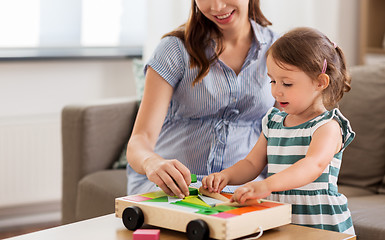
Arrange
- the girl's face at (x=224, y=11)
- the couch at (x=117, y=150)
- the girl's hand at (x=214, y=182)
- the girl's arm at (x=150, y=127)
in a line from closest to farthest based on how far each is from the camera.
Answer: the girl's hand at (x=214, y=182)
the girl's arm at (x=150, y=127)
the girl's face at (x=224, y=11)
the couch at (x=117, y=150)

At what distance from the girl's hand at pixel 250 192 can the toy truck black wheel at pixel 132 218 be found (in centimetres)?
18

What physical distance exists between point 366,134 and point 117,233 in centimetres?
124

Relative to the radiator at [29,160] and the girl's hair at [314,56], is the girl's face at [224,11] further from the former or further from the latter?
the radiator at [29,160]

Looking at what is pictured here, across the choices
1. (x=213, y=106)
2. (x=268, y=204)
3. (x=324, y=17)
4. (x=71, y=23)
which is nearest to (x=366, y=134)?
(x=213, y=106)

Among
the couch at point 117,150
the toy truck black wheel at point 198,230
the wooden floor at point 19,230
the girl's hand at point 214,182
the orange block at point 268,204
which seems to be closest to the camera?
the toy truck black wheel at point 198,230

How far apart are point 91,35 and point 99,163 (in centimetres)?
121

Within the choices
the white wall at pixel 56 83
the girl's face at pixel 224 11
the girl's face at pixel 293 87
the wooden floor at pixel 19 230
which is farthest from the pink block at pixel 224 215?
the white wall at pixel 56 83

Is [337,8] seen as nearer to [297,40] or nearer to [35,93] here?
[35,93]

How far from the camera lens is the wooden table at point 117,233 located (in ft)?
3.73

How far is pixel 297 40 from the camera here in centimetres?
134

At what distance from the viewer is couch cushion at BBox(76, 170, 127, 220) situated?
2177 mm

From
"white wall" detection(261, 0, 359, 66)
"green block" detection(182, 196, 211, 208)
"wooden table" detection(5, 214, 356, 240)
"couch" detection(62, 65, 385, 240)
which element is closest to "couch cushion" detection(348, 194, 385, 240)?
"couch" detection(62, 65, 385, 240)

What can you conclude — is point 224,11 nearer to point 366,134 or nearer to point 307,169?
point 307,169

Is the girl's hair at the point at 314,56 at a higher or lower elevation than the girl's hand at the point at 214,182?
higher
